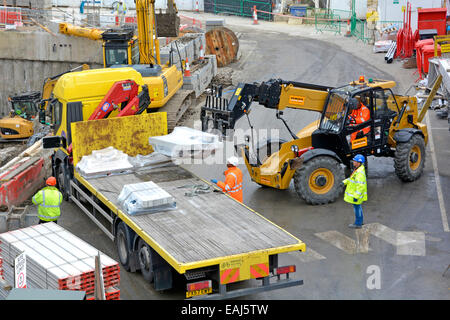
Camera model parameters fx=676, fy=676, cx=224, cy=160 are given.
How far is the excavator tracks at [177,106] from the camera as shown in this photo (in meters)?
21.4

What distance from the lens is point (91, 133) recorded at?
14906 mm

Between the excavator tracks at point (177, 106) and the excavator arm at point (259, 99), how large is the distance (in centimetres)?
565

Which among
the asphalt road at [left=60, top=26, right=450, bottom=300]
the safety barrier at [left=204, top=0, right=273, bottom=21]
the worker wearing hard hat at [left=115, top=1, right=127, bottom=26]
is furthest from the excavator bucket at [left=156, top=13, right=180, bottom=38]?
the safety barrier at [left=204, top=0, right=273, bottom=21]

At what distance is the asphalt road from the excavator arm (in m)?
2.16

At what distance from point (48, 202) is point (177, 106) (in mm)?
9963

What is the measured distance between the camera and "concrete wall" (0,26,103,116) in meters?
32.0

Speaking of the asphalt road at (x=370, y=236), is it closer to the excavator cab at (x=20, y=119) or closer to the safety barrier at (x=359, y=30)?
the excavator cab at (x=20, y=119)

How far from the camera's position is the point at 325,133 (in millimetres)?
15477

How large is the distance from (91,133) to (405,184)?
7.62 meters

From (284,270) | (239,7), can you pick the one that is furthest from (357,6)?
(284,270)

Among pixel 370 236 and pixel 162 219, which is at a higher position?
pixel 162 219

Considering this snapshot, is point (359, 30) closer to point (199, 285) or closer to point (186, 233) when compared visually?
point (186, 233)

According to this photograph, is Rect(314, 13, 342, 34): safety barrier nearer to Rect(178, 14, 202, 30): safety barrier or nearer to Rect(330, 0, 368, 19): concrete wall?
Rect(330, 0, 368, 19): concrete wall

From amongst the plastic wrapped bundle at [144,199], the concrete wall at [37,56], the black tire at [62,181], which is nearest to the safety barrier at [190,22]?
the concrete wall at [37,56]
